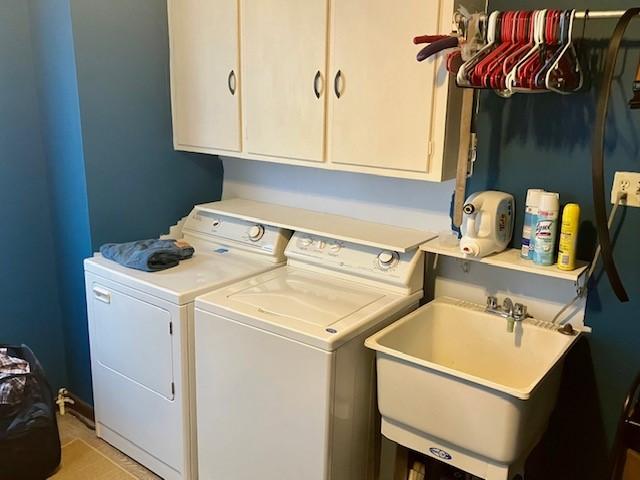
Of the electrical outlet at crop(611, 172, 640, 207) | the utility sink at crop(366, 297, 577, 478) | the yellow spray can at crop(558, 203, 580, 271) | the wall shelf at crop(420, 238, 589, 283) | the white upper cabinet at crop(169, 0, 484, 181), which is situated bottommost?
the utility sink at crop(366, 297, 577, 478)

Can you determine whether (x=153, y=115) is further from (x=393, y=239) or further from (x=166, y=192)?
(x=393, y=239)

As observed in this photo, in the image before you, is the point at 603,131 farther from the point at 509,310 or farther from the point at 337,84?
the point at 337,84

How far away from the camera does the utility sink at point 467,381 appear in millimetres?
1658

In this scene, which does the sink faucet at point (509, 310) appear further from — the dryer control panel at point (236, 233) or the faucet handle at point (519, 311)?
the dryer control panel at point (236, 233)

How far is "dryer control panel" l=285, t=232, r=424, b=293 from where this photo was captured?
7.17 ft

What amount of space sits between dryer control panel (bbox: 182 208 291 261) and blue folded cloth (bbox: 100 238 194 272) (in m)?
0.18

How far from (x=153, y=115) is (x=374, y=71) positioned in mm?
1194

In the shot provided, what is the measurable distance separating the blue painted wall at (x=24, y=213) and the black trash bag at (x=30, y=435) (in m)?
0.49

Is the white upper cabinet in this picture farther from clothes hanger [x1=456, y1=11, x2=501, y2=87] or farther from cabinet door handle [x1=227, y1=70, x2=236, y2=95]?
clothes hanger [x1=456, y1=11, x2=501, y2=87]

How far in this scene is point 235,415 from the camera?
2088mm

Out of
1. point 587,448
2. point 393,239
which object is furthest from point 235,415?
point 587,448

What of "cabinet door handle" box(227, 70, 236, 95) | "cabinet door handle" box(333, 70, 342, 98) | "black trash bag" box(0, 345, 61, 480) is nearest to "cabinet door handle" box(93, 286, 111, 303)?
"black trash bag" box(0, 345, 61, 480)

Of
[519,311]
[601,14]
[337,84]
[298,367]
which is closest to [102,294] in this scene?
[298,367]

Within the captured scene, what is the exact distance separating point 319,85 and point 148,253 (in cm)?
99
